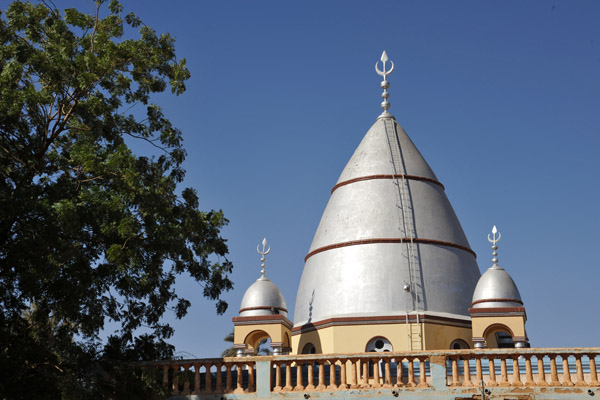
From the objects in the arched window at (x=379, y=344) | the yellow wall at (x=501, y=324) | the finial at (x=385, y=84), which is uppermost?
the finial at (x=385, y=84)

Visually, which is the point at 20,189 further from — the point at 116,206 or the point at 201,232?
the point at 201,232

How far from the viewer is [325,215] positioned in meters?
23.6

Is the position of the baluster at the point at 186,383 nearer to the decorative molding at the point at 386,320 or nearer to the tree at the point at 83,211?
the tree at the point at 83,211

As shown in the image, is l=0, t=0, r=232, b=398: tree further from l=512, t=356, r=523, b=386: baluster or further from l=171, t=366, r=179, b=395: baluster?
l=512, t=356, r=523, b=386: baluster

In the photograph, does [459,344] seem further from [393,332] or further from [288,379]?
[288,379]

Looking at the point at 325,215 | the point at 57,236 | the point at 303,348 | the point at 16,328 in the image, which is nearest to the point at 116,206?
the point at 57,236

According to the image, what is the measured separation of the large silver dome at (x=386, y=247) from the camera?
2103 cm

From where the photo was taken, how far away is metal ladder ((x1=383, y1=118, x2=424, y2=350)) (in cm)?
2019

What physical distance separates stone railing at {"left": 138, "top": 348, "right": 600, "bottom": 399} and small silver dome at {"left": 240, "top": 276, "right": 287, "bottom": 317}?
305 inches

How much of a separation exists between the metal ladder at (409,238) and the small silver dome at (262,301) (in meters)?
3.60

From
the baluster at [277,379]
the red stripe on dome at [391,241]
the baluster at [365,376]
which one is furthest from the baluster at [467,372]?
the red stripe on dome at [391,241]

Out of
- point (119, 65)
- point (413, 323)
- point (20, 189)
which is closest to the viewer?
point (20, 189)

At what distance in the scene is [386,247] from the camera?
21.6 meters

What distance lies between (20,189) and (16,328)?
2300 millimetres
